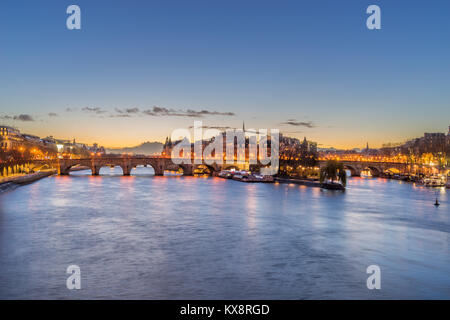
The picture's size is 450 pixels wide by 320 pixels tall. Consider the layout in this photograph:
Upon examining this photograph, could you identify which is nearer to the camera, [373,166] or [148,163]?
[148,163]

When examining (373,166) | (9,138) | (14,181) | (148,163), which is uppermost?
(9,138)

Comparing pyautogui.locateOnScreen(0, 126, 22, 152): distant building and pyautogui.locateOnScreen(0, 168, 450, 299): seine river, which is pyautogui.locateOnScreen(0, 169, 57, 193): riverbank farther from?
pyautogui.locateOnScreen(0, 126, 22, 152): distant building

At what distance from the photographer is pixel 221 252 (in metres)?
20.4

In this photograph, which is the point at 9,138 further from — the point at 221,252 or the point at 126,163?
the point at 221,252

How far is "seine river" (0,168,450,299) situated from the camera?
14.7 meters

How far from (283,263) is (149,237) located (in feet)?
30.2

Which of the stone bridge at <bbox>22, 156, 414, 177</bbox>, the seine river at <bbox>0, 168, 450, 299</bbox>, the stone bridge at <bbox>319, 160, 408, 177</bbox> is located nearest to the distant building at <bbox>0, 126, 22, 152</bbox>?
the stone bridge at <bbox>22, 156, 414, 177</bbox>

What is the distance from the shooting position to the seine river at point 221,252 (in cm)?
1474

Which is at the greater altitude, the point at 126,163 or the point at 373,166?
the point at 126,163

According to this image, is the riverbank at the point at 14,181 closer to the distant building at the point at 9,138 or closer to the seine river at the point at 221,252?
the seine river at the point at 221,252

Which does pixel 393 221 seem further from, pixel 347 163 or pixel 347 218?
pixel 347 163

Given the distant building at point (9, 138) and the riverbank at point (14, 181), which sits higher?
the distant building at point (9, 138)

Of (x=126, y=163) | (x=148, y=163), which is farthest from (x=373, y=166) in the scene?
(x=126, y=163)

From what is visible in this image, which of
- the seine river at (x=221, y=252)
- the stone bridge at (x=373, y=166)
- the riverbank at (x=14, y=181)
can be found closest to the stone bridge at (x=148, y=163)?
the stone bridge at (x=373, y=166)
